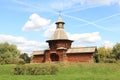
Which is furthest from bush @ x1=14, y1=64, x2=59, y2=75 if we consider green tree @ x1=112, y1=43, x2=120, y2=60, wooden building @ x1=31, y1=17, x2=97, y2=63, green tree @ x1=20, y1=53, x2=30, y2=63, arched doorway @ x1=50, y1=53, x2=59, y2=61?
A: green tree @ x1=20, y1=53, x2=30, y2=63

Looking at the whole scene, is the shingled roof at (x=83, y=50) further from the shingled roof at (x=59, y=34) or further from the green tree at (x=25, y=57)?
the green tree at (x=25, y=57)

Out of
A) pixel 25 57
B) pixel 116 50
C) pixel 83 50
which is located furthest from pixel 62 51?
pixel 25 57

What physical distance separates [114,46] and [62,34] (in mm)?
27977

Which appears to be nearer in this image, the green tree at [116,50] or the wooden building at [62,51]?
the wooden building at [62,51]

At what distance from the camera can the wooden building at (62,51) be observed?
53.1 metres

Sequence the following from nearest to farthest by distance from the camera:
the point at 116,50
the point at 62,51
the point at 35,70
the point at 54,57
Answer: the point at 35,70 → the point at 62,51 → the point at 54,57 → the point at 116,50

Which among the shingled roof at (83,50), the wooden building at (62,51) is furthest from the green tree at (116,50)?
the wooden building at (62,51)

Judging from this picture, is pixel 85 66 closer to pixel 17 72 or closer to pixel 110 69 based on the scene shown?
pixel 110 69

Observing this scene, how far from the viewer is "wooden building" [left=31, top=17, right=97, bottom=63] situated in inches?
2092

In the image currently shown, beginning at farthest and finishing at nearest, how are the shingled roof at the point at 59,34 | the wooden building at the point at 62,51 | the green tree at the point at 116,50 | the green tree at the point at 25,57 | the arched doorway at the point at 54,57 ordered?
the green tree at the point at 25,57
the green tree at the point at 116,50
the shingled roof at the point at 59,34
the arched doorway at the point at 54,57
the wooden building at the point at 62,51

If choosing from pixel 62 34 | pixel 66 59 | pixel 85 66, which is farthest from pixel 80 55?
pixel 85 66

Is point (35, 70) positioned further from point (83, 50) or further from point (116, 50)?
point (116, 50)

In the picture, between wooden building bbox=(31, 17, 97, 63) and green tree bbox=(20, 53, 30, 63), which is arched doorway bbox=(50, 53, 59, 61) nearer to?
wooden building bbox=(31, 17, 97, 63)

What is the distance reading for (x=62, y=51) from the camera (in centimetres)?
5416
